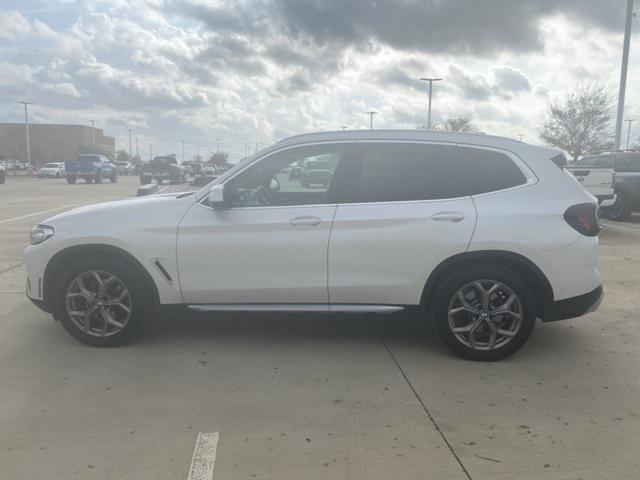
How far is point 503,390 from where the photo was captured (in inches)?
143

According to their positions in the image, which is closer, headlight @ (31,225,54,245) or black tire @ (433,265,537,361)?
black tire @ (433,265,537,361)

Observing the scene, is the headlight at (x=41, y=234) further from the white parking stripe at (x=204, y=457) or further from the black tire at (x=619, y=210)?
the black tire at (x=619, y=210)

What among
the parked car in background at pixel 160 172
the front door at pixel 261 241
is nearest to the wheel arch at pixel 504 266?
the front door at pixel 261 241

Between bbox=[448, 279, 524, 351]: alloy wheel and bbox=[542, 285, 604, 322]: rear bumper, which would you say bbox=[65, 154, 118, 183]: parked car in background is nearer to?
bbox=[448, 279, 524, 351]: alloy wheel

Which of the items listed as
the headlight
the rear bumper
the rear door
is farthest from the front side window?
the rear bumper

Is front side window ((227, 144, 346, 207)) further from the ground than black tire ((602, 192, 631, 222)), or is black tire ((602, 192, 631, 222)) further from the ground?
front side window ((227, 144, 346, 207))

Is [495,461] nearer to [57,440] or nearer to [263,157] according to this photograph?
[57,440]

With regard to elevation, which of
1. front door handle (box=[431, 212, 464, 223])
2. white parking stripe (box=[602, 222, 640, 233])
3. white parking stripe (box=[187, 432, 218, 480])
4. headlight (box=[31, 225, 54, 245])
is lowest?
white parking stripe (box=[187, 432, 218, 480])

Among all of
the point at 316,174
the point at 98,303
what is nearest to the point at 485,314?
the point at 316,174

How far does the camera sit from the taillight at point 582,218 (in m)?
3.92

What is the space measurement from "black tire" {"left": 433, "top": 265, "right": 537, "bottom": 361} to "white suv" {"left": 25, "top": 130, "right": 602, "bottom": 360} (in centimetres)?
1

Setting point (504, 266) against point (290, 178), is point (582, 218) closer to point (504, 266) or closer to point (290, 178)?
point (504, 266)

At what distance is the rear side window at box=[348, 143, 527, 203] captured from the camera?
13.4 feet

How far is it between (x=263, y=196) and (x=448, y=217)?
1.46 meters
